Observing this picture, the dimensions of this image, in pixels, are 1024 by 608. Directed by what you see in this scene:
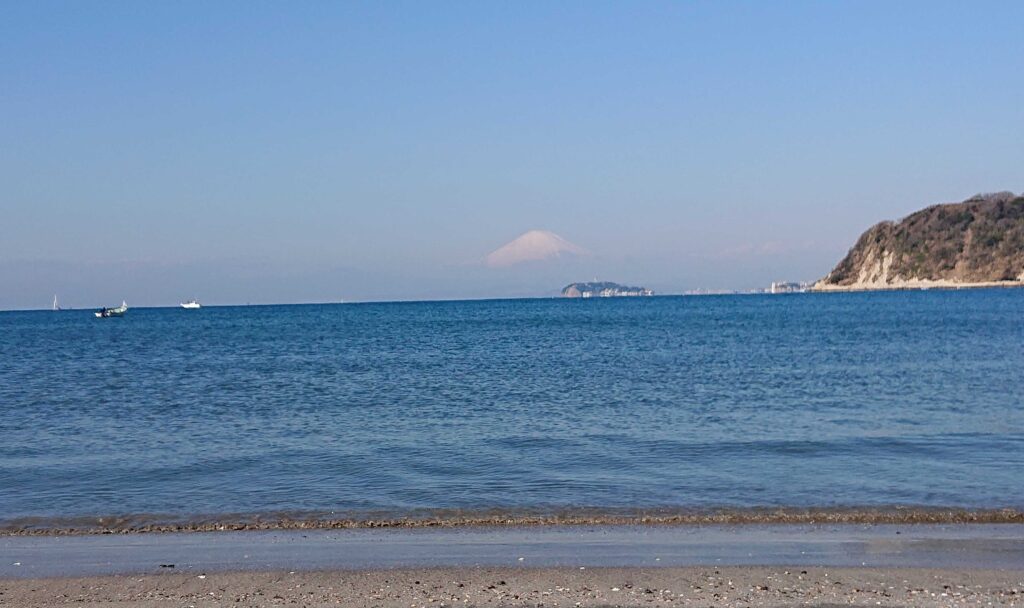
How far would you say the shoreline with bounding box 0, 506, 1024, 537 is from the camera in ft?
45.7

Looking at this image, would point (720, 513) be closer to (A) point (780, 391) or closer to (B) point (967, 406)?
(B) point (967, 406)

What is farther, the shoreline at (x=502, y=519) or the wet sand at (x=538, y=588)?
the shoreline at (x=502, y=519)

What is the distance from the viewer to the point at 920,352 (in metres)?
47.6

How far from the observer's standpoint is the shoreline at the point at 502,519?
1392 centimetres

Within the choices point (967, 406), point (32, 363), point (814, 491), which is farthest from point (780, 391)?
point (32, 363)

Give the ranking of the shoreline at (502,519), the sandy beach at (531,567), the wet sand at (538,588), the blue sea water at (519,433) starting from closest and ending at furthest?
the wet sand at (538,588) < the sandy beach at (531,567) < the shoreline at (502,519) < the blue sea water at (519,433)

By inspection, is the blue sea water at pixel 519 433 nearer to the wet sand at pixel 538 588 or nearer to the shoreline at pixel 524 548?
the shoreline at pixel 524 548

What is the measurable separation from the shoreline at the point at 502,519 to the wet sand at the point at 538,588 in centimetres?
276

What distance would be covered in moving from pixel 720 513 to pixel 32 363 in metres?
48.2

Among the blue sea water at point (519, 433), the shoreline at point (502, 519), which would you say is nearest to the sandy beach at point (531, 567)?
the shoreline at point (502, 519)

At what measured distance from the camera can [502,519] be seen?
14.4m

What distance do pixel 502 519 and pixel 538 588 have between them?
3936 millimetres

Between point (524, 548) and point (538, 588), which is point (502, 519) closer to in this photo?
point (524, 548)

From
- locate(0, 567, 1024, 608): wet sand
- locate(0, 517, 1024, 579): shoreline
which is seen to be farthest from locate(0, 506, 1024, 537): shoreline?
locate(0, 567, 1024, 608): wet sand
